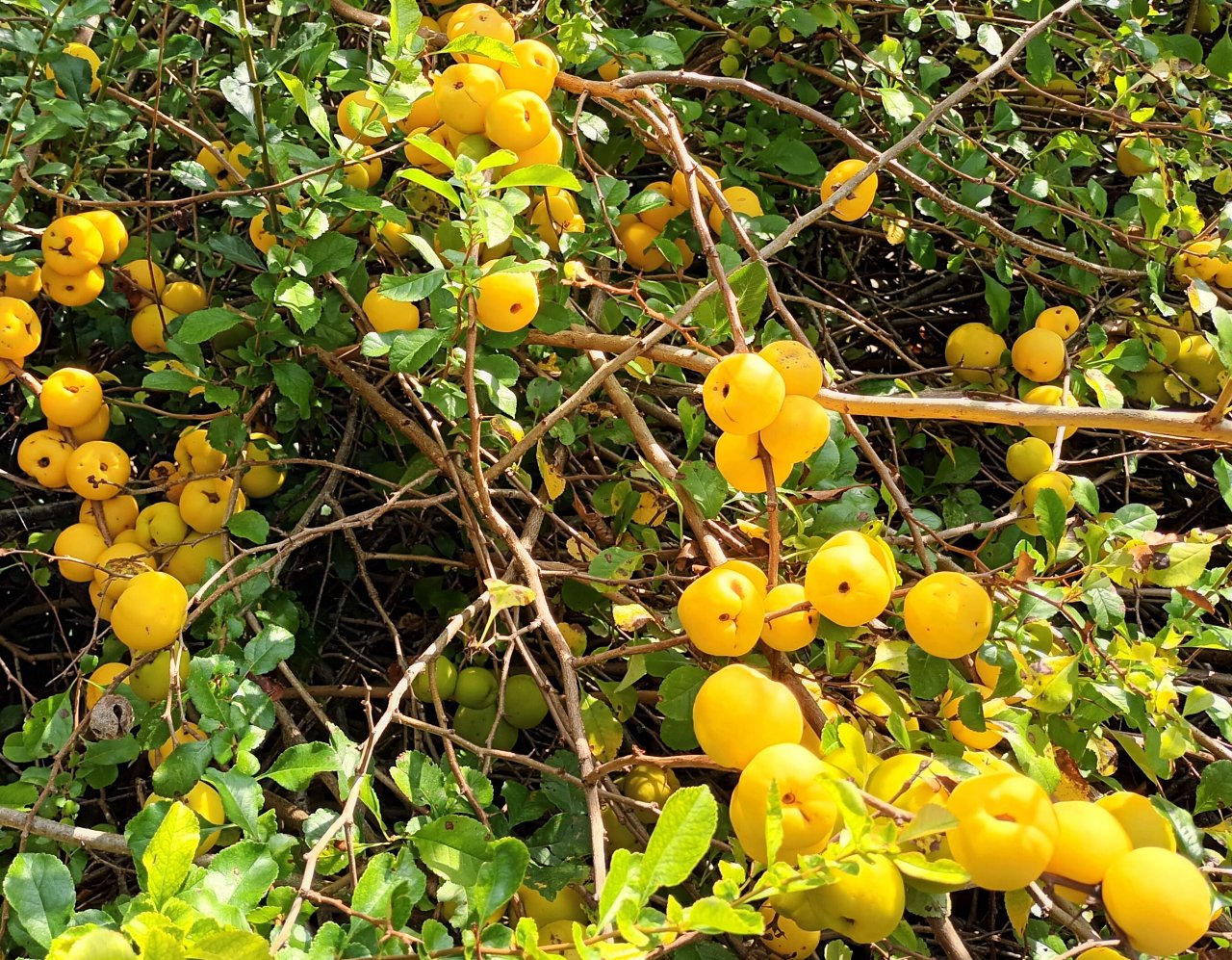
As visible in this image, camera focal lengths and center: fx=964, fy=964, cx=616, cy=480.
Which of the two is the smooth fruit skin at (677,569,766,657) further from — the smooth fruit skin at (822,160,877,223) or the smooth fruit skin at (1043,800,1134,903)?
the smooth fruit skin at (822,160,877,223)

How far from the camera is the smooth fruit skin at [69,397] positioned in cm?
168

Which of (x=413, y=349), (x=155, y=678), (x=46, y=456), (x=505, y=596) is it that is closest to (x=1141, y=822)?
(x=505, y=596)

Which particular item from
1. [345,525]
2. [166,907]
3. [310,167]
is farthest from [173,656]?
[310,167]

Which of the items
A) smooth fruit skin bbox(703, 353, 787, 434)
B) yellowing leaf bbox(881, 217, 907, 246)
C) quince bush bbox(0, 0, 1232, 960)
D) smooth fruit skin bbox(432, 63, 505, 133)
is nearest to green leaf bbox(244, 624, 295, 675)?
quince bush bbox(0, 0, 1232, 960)

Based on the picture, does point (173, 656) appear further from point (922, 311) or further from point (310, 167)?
point (922, 311)

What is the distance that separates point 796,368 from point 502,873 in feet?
2.17

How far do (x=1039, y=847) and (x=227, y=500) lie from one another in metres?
1.37

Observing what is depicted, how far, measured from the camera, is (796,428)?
1145 millimetres

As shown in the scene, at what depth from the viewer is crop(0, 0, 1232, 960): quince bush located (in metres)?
1.00

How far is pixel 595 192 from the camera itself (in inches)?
73.2

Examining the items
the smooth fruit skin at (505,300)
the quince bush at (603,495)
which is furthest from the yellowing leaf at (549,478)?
the smooth fruit skin at (505,300)

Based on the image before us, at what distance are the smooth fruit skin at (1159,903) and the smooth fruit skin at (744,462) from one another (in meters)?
0.55

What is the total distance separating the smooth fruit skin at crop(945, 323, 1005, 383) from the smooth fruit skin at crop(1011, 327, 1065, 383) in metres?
0.11

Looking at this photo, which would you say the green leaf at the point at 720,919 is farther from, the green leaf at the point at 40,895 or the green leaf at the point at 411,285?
the green leaf at the point at 411,285
